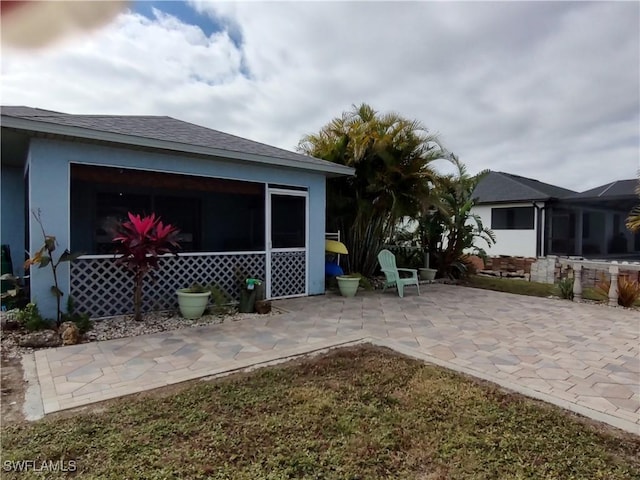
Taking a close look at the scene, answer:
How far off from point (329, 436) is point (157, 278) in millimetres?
4534

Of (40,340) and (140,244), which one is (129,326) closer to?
(40,340)

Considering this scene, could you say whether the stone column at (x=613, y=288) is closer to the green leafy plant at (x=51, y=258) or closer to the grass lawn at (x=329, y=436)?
the grass lawn at (x=329, y=436)

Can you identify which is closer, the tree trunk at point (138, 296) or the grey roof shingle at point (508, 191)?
the tree trunk at point (138, 296)

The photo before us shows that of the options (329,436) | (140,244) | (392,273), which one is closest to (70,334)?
(140,244)

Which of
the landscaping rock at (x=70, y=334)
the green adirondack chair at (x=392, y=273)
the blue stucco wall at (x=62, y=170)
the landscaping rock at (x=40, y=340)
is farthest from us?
the green adirondack chair at (x=392, y=273)

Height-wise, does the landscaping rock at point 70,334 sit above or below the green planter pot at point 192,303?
below

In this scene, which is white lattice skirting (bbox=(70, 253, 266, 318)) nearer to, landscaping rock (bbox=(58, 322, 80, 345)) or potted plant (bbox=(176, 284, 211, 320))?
potted plant (bbox=(176, 284, 211, 320))

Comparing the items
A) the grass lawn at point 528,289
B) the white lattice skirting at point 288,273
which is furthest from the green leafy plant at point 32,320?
the grass lawn at point 528,289

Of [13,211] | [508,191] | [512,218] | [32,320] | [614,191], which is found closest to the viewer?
[32,320]

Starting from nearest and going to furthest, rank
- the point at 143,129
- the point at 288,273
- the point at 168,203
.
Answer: the point at 143,129 → the point at 168,203 → the point at 288,273

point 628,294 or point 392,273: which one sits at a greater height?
point 392,273

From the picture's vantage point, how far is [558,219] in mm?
15414

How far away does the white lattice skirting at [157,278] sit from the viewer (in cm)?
539

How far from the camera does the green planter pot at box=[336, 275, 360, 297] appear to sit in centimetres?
776
